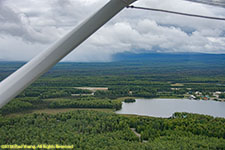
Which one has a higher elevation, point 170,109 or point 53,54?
point 53,54

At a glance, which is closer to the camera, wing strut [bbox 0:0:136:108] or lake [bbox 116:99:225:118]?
wing strut [bbox 0:0:136:108]

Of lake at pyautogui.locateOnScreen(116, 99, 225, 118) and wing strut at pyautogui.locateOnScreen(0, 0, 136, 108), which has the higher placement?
wing strut at pyautogui.locateOnScreen(0, 0, 136, 108)

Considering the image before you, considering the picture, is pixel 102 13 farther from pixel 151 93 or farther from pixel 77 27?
pixel 151 93

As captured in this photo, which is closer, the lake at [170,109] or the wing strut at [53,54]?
the wing strut at [53,54]

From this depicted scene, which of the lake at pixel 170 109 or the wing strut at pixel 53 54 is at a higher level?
the wing strut at pixel 53 54

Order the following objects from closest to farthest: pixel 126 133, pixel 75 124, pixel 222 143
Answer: pixel 222 143 < pixel 126 133 < pixel 75 124

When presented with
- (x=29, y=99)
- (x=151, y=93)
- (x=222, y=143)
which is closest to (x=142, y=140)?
(x=222, y=143)

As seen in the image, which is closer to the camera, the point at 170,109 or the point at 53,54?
the point at 53,54

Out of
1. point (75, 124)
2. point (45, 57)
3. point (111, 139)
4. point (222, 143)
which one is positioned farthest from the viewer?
point (75, 124)
